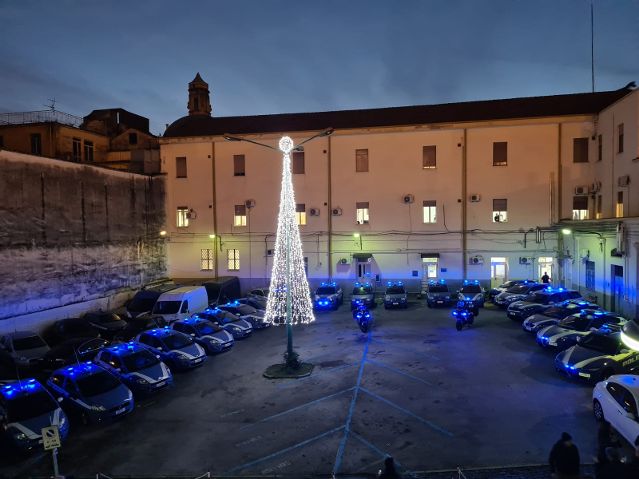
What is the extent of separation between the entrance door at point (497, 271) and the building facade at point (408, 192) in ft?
0.21

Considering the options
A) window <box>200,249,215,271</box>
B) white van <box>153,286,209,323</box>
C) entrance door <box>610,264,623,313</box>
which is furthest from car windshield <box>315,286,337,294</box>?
entrance door <box>610,264,623,313</box>

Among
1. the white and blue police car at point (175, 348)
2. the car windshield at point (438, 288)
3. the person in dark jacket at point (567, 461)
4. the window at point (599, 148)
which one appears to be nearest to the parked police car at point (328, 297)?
the car windshield at point (438, 288)

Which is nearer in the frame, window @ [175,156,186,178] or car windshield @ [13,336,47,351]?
car windshield @ [13,336,47,351]

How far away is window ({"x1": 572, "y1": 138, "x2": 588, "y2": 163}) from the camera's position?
26.4 m

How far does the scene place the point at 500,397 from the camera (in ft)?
39.1

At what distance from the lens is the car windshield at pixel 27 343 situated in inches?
649

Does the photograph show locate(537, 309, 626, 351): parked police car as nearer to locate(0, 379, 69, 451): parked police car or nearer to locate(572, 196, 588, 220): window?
locate(572, 196, 588, 220): window

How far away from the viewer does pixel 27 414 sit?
10.4 metres

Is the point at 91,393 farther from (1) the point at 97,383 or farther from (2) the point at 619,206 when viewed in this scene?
(2) the point at 619,206

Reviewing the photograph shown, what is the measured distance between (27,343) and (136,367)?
21.0 feet

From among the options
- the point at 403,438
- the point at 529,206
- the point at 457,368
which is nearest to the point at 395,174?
the point at 529,206

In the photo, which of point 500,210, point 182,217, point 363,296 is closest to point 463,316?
point 363,296

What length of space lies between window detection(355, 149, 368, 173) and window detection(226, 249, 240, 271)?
32.4ft

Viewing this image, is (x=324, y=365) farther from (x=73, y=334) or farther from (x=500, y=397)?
(x=73, y=334)
